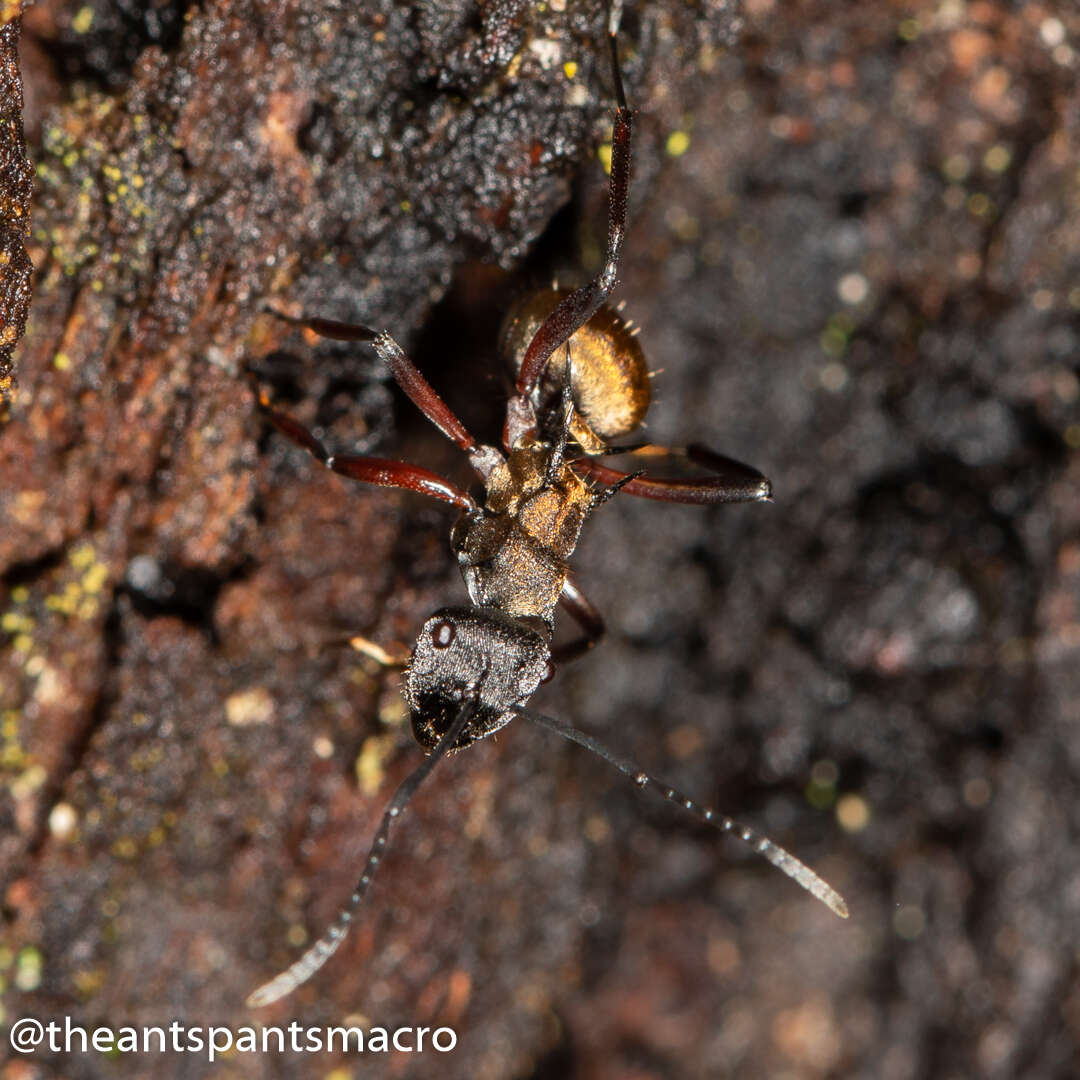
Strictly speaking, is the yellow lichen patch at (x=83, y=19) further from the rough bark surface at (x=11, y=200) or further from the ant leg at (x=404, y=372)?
the ant leg at (x=404, y=372)

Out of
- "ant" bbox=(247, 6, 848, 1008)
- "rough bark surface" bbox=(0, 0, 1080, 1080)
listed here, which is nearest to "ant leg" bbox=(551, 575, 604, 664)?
"ant" bbox=(247, 6, 848, 1008)

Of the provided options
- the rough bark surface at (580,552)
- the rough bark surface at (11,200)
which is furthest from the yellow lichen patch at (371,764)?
the rough bark surface at (11,200)

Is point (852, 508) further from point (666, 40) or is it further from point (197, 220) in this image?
point (197, 220)

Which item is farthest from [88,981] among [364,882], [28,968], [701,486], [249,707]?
[701,486]

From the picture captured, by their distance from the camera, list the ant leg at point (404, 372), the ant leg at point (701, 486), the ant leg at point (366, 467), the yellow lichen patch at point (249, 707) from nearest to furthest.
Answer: the ant leg at point (404, 372) → the ant leg at point (366, 467) → the yellow lichen patch at point (249, 707) → the ant leg at point (701, 486)

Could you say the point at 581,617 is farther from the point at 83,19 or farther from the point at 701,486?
the point at 83,19

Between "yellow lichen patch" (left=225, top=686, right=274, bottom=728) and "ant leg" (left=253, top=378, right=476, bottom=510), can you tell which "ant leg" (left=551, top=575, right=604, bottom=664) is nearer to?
"ant leg" (left=253, top=378, right=476, bottom=510)

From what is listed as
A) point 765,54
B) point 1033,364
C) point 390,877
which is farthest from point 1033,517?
point 390,877
